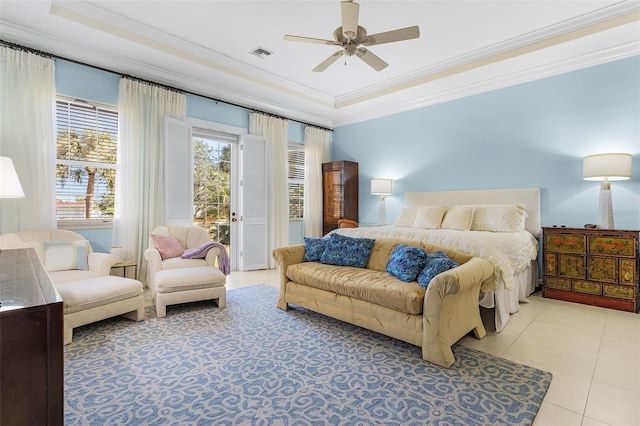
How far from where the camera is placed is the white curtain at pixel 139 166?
4109 millimetres

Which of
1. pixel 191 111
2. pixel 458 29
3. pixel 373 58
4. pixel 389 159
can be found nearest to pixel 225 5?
pixel 373 58

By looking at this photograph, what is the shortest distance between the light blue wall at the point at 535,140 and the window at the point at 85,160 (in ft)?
15.0

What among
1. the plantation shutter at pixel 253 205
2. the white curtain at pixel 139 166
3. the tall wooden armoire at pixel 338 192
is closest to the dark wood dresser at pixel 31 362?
the white curtain at pixel 139 166

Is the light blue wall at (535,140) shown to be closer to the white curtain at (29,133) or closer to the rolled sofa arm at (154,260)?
the rolled sofa arm at (154,260)

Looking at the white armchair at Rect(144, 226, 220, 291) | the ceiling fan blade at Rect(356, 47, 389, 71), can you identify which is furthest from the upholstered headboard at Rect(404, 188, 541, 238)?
the white armchair at Rect(144, 226, 220, 291)

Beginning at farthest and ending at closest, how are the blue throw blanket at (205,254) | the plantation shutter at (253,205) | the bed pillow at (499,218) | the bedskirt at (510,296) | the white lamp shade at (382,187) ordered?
the white lamp shade at (382,187), the plantation shutter at (253,205), the bed pillow at (499,218), the blue throw blanket at (205,254), the bedskirt at (510,296)

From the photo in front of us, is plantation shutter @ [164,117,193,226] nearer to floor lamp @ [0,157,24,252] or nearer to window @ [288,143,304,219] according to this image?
floor lamp @ [0,157,24,252]

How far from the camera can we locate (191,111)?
4.91 m

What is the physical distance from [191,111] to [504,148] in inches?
189

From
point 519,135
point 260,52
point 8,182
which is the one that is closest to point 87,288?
point 8,182

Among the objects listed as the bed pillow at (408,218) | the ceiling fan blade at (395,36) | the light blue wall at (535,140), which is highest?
the ceiling fan blade at (395,36)

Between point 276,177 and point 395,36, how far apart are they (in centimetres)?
356

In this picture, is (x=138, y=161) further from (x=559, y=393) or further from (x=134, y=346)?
(x=559, y=393)

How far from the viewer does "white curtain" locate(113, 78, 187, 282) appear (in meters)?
4.11
